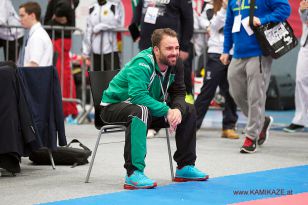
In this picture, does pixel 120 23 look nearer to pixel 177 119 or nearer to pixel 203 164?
pixel 203 164

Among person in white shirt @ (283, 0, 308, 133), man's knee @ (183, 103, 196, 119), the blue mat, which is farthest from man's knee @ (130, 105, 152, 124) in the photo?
person in white shirt @ (283, 0, 308, 133)

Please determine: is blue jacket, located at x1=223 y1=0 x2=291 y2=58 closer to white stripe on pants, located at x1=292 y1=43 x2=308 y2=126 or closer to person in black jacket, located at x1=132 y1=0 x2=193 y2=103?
person in black jacket, located at x1=132 y1=0 x2=193 y2=103

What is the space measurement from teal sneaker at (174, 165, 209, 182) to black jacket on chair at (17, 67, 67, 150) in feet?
3.53

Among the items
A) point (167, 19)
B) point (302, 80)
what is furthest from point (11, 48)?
point (302, 80)

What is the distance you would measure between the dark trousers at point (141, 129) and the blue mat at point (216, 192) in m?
0.20

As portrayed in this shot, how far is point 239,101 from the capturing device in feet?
23.4

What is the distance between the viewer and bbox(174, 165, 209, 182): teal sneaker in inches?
203

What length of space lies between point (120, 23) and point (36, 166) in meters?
4.64

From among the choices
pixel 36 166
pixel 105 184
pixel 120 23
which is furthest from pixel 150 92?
pixel 120 23

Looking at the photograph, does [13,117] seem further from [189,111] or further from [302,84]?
[302,84]

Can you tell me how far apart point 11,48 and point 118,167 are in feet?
15.8

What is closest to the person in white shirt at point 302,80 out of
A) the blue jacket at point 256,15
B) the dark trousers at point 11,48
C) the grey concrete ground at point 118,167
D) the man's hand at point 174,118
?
the grey concrete ground at point 118,167

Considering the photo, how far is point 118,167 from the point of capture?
5906 millimetres

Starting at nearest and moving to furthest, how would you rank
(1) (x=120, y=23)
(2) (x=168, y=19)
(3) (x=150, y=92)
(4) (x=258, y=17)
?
(3) (x=150, y=92) < (4) (x=258, y=17) < (2) (x=168, y=19) < (1) (x=120, y=23)
